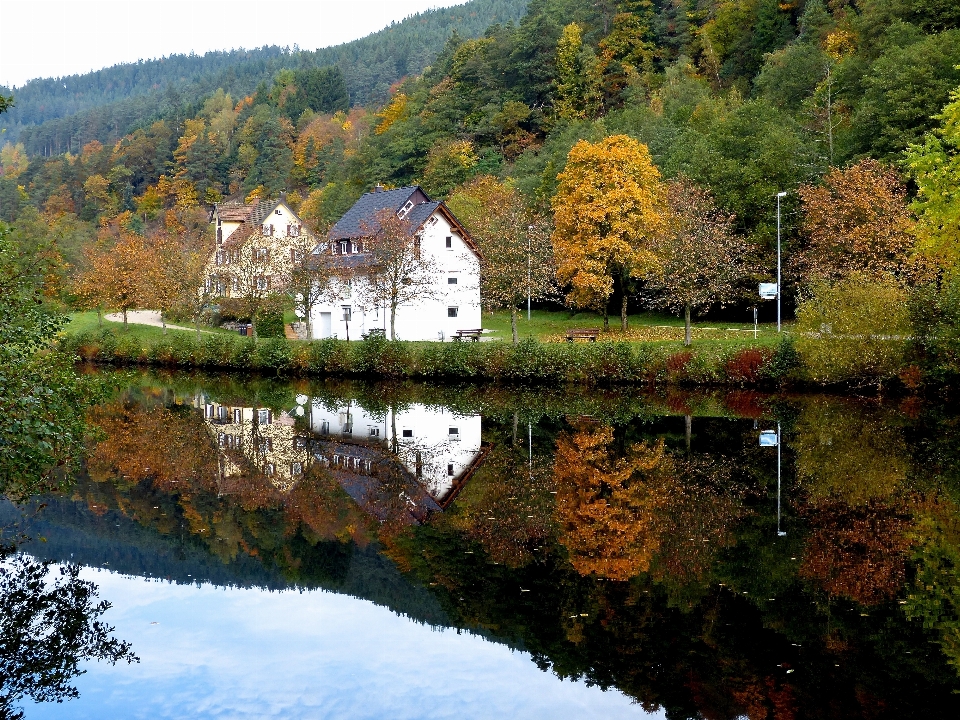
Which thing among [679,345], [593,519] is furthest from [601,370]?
[593,519]

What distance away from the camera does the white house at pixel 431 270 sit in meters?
50.7

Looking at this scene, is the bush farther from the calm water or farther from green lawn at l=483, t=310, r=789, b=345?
the calm water

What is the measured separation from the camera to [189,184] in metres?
124

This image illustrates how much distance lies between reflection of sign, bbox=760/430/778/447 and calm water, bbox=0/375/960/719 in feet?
0.44

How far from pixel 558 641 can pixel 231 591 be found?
5373 mm

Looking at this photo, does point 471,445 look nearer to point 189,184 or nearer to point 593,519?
point 593,519

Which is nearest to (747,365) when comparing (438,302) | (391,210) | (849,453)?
(849,453)

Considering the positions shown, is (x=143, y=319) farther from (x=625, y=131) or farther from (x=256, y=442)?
(x=256, y=442)

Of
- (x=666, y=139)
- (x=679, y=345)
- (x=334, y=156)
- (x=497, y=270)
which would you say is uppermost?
(x=334, y=156)

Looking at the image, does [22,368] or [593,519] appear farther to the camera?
[593,519]

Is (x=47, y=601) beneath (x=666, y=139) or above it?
beneath

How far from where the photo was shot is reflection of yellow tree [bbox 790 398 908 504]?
766 inches

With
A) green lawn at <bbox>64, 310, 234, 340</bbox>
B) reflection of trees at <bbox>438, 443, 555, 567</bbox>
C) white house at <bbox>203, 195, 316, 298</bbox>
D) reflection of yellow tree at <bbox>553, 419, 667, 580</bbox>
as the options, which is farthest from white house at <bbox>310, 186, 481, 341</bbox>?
reflection of trees at <bbox>438, 443, 555, 567</bbox>

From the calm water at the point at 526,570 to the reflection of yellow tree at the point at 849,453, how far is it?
0.12 m
